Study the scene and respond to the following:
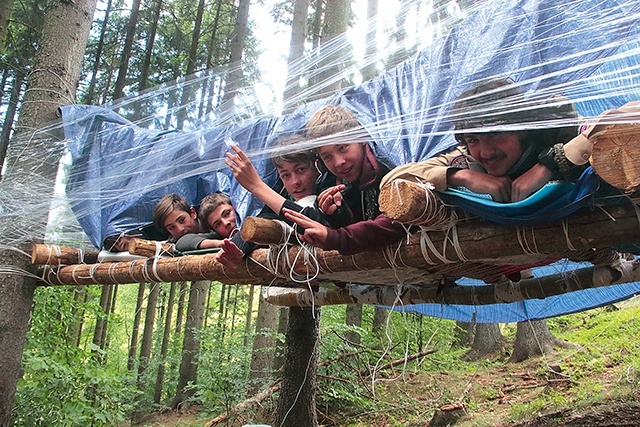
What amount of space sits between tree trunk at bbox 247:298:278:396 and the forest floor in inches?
29.2

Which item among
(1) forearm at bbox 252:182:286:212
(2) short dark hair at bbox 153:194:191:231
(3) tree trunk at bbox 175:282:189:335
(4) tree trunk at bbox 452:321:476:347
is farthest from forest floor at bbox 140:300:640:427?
(3) tree trunk at bbox 175:282:189:335

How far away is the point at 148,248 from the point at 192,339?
5424 millimetres

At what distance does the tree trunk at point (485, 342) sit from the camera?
27.1ft

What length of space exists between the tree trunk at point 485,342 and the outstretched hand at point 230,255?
688 cm

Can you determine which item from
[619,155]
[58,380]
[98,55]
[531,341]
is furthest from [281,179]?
[98,55]

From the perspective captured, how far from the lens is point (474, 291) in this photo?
3.36 metres

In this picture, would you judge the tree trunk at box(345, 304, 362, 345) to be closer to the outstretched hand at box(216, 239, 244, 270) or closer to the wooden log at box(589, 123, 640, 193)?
the outstretched hand at box(216, 239, 244, 270)

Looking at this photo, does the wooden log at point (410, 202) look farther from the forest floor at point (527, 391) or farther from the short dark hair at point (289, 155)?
the forest floor at point (527, 391)

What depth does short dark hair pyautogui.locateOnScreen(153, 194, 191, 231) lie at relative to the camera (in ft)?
10.3

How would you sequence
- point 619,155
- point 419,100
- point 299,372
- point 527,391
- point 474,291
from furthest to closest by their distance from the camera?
point 527,391 → point 299,372 → point 474,291 → point 419,100 → point 619,155

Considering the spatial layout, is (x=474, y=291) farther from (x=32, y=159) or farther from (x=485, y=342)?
(x=485, y=342)

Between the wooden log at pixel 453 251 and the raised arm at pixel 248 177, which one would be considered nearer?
the wooden log at pixel 453 251

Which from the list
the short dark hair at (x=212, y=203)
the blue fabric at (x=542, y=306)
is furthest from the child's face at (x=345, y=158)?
the blue fabric at (x=542, y=306)

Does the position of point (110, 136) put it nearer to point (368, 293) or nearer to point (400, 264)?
point (368, 293)
